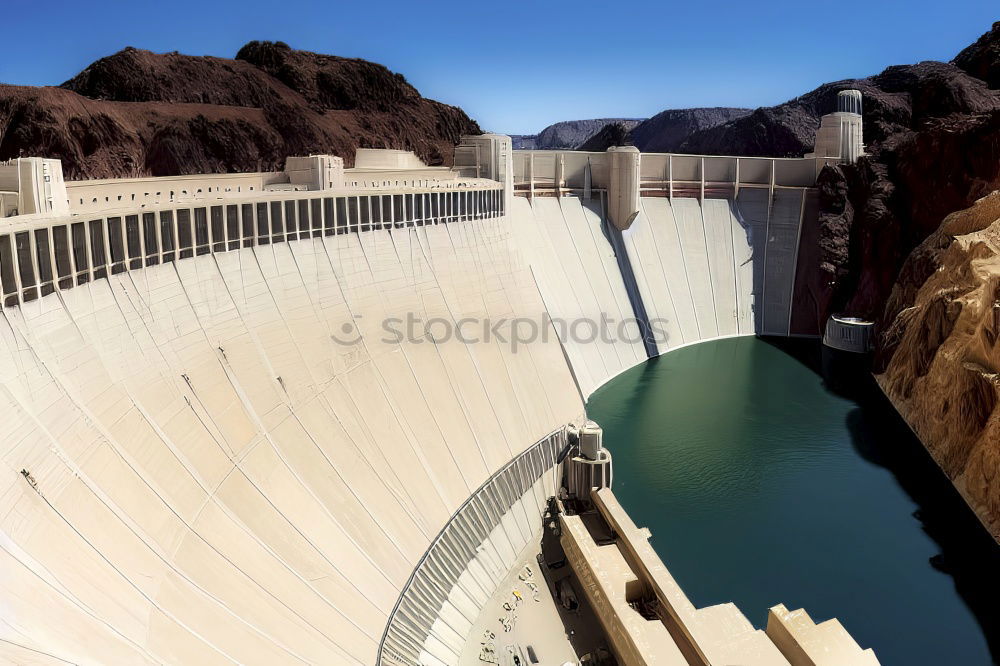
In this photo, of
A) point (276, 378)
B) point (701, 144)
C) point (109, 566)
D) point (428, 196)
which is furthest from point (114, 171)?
point (701, 144)

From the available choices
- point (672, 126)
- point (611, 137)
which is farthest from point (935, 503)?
point (672, 126)

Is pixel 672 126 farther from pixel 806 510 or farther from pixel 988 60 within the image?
pixel 806 510

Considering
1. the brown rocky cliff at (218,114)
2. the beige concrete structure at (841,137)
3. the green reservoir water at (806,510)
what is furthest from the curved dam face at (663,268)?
the brown rocky cliff at (218,114)

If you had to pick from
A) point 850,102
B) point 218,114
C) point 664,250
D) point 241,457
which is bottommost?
point 241,457

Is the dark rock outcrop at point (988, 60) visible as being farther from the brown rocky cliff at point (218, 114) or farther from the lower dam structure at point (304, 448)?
the lower dam structure at point (304, 448)

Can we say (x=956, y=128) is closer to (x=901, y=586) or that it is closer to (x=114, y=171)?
(x=901, y=586)

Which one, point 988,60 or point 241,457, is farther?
point 988,60
